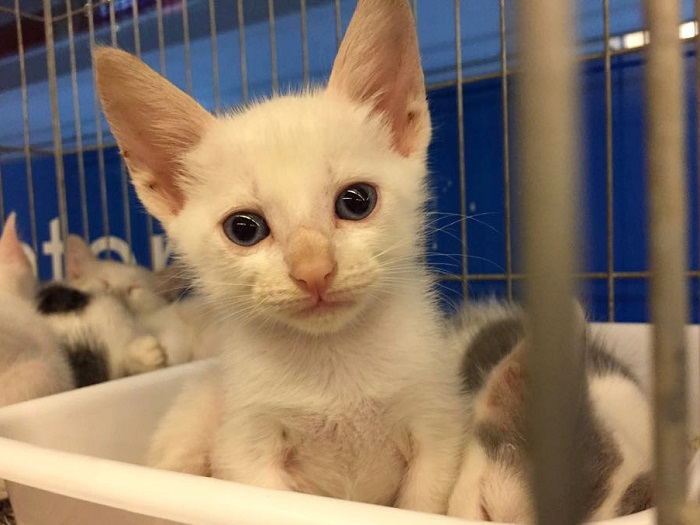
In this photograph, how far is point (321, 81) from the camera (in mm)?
1323

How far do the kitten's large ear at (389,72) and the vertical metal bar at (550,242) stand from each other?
63 cm

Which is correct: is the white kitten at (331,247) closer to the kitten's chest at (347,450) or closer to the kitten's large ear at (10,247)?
the kitten's chest at (347,450)

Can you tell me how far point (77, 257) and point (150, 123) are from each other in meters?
1.32

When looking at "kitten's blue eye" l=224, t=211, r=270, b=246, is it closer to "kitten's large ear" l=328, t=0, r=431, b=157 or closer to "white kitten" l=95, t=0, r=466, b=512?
"white kitten" l=95, t=0, r=466, b=512

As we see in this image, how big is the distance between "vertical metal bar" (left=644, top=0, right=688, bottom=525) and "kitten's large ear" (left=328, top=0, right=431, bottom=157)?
1.89ft

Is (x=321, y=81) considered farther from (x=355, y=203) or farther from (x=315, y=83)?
(x=355, y=203)

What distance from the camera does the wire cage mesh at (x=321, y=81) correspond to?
1487 millimetres

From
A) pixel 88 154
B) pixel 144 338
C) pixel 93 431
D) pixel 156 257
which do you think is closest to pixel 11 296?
pixel 144 338

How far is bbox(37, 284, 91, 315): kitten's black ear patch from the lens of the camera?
1669 millimetres

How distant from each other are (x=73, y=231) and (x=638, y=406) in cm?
224

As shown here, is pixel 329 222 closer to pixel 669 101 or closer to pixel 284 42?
pixel 669 101

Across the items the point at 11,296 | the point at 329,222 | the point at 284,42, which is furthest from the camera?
the point at 284,42

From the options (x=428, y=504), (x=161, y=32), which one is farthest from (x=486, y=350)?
(x=161, y=32)

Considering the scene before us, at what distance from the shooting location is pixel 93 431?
1107 millimetres
